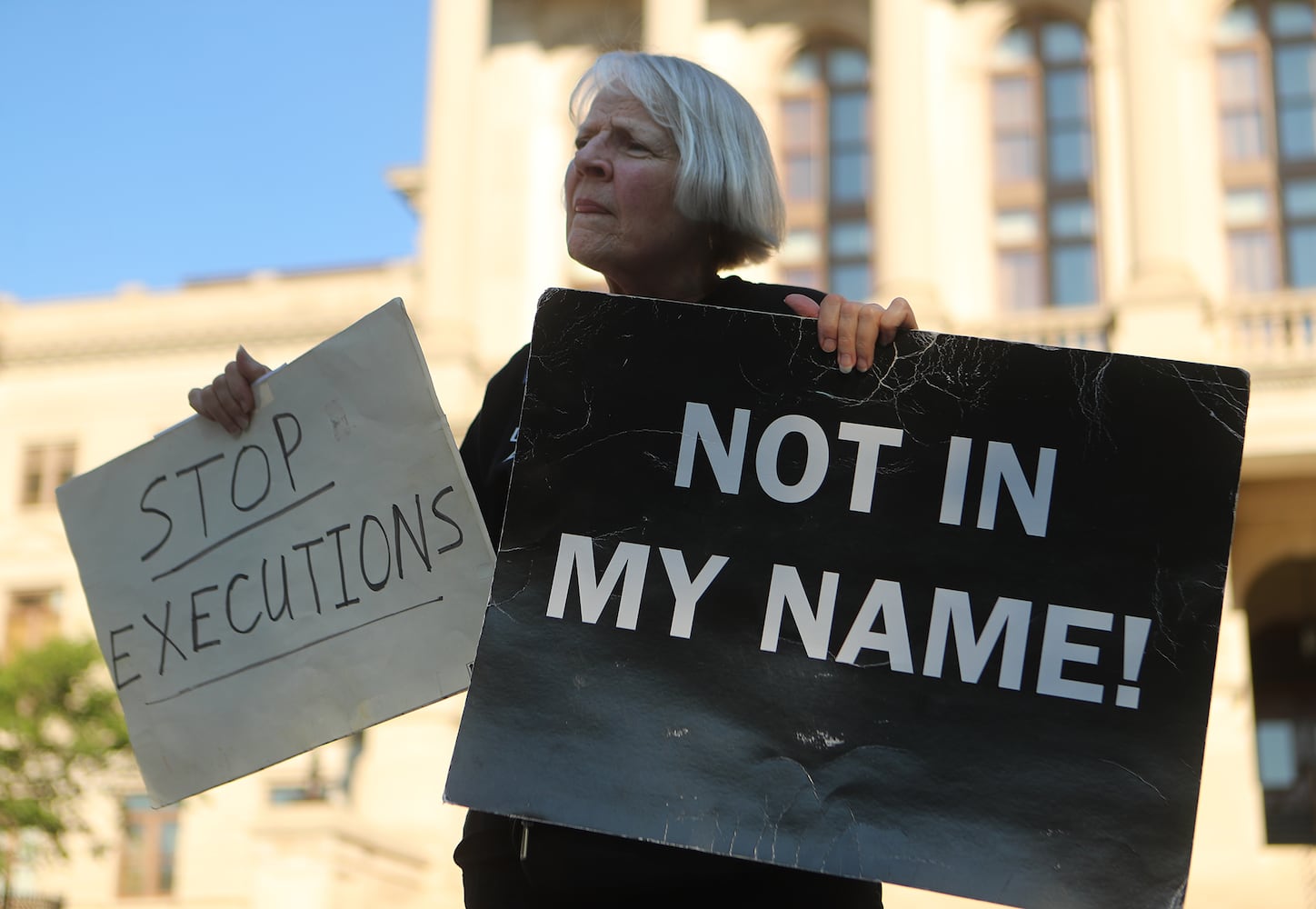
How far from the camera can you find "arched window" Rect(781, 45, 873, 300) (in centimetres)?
2745

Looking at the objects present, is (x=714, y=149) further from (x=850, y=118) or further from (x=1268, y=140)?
(x=850, y=118)

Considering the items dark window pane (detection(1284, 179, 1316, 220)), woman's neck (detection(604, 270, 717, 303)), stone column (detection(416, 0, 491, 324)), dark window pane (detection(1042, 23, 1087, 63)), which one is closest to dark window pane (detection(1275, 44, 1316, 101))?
dark window pane (detection(1284, 179, 1316, 220))

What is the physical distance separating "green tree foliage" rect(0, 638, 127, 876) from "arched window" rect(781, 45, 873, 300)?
12.6 m

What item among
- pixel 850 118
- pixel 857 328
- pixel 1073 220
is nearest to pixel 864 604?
pixel 857 328

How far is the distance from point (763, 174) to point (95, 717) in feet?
83.4

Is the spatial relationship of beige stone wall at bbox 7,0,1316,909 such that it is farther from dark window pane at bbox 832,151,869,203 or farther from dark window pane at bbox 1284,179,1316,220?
dark window pane at bbox 832,151,869,203

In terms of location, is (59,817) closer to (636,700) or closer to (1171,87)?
(1171,87)

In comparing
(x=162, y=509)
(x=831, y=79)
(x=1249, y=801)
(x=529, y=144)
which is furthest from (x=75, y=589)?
(x=162, y=509)

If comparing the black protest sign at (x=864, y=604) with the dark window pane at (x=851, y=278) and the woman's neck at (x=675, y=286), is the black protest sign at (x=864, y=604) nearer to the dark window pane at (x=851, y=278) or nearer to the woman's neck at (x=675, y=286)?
the woman's neck at (x=675, y=286)

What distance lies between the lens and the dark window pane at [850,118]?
28.0 m

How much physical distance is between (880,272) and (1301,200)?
247 inches

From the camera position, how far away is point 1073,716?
79.3 inches

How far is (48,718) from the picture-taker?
87.8 feet

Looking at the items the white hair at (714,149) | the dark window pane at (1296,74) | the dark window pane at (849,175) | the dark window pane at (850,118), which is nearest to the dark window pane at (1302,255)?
the dark window pane at (1296,74)
